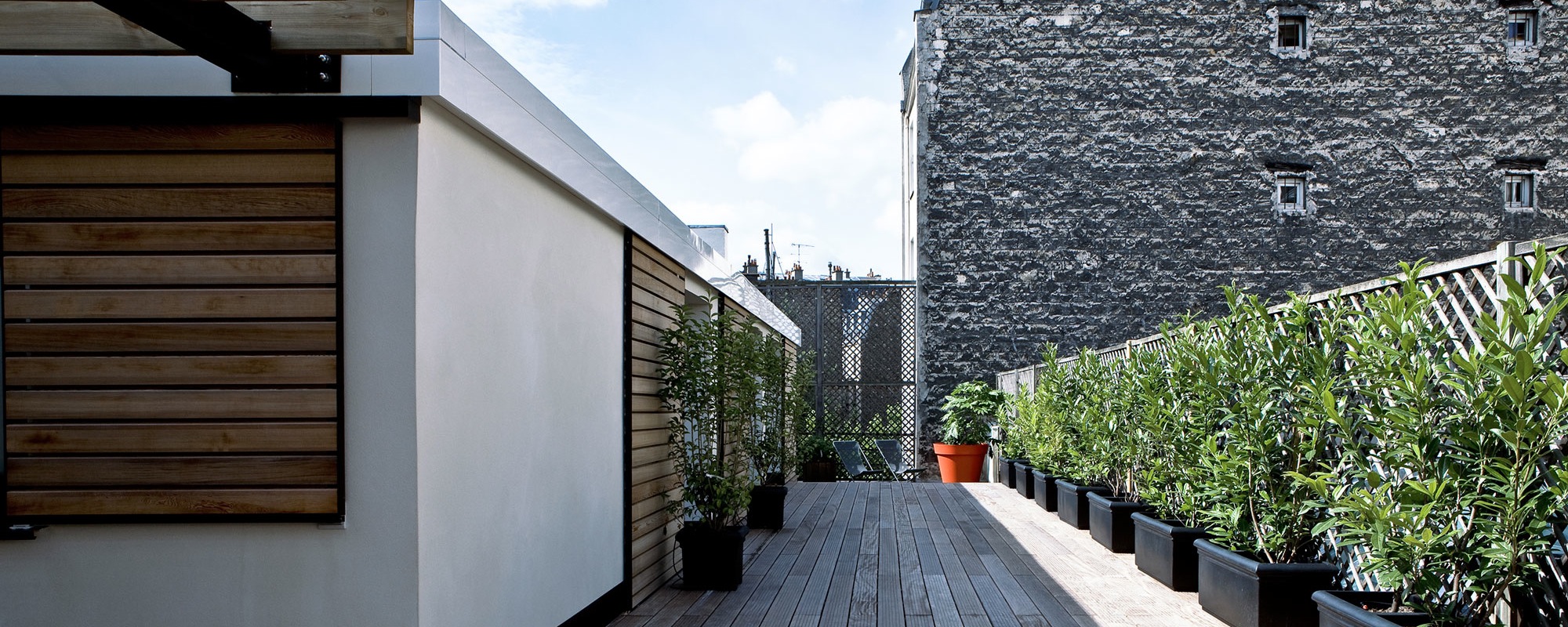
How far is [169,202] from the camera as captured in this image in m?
2.63

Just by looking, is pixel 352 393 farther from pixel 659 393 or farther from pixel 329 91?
pixel 659 393

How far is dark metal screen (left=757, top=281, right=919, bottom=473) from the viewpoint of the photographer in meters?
12.9

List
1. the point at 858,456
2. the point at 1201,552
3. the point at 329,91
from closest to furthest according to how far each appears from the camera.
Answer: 1. the point at 329,91
2. the point at 1201,552
3. the point at 858,456

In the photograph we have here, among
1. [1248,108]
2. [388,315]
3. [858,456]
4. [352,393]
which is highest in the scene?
[1248,108]

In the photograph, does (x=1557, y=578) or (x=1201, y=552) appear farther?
(x=1201, y=552)

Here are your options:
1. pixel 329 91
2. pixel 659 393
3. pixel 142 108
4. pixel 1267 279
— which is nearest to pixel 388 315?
pixel 329 91

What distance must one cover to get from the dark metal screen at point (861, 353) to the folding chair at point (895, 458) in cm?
35

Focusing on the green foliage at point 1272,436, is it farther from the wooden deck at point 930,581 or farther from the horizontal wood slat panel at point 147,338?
the horizontal wood slat panel at point 147,338

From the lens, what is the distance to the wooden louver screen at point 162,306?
261 centimetres

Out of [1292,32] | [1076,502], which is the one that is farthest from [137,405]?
[1292,32]

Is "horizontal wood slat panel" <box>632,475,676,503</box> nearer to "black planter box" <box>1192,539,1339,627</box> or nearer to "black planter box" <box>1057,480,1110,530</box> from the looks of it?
"black planter box" <box>1192,539,1339,627</box>

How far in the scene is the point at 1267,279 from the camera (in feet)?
41.3

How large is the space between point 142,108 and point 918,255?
10554 millimetres

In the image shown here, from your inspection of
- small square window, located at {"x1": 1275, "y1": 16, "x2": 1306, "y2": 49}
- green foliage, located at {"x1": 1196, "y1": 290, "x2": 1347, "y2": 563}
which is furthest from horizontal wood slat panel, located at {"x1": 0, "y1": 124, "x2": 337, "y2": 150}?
small square window, located at {"x1": 1275, "y1": 16, "x2": 1306, "y2": 49}
